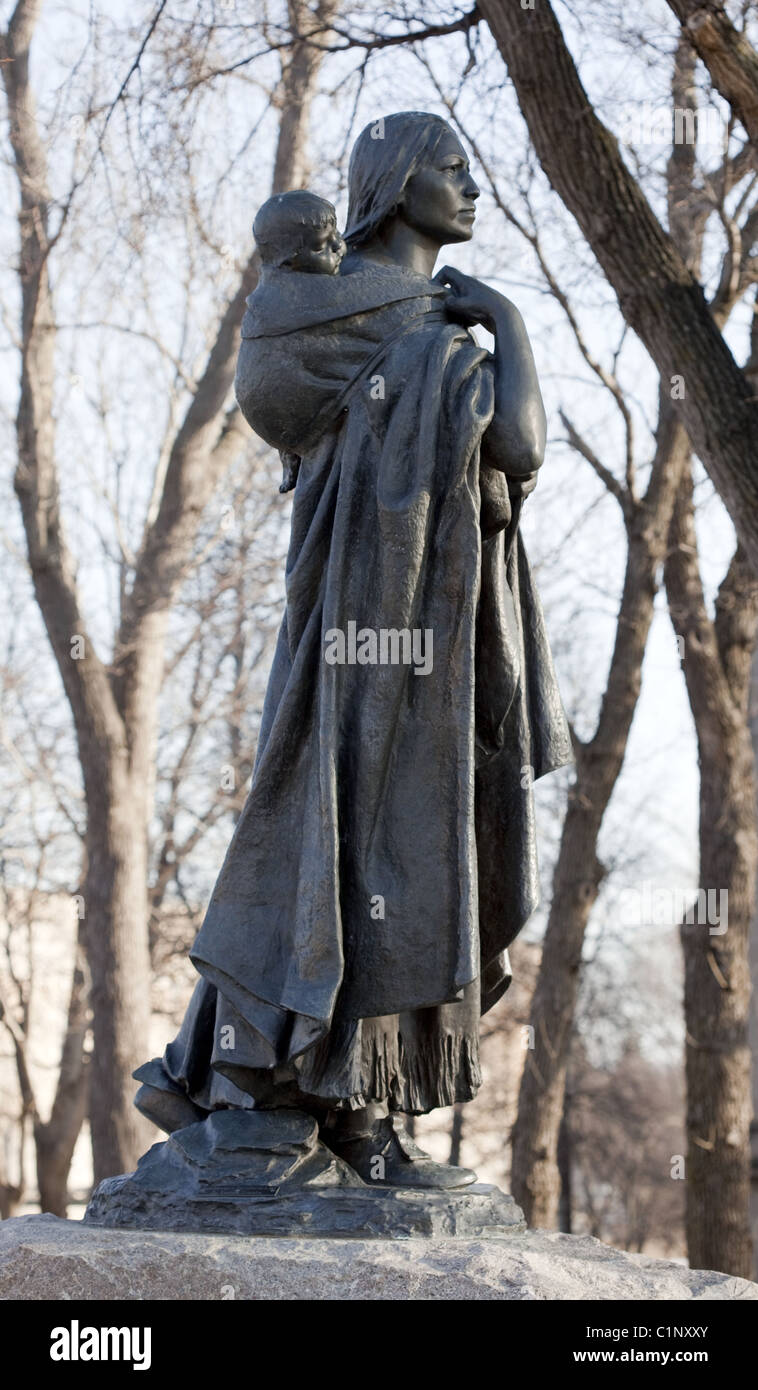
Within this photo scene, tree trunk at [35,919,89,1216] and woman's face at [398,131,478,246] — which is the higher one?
woman's face at [398,131,478,246]

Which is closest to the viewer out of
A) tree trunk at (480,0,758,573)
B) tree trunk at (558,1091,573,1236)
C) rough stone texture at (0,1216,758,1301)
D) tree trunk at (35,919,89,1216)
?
rough stone texture at (0,1216,758,1301)

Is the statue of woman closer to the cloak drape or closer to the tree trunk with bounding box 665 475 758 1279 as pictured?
the cloak drape

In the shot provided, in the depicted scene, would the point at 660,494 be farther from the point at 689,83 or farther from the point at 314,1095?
the point at 314,1095

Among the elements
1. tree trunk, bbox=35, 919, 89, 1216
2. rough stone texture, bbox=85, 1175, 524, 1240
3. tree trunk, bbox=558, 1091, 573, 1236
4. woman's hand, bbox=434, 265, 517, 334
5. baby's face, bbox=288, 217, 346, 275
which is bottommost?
tree trunk, bbox=558, 1091, 573, 1236

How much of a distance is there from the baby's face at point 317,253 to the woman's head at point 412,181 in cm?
19

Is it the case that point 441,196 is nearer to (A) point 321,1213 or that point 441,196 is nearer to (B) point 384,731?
(B) point 384,731

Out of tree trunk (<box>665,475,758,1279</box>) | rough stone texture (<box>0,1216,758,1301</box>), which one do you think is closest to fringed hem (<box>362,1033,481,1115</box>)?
rough stone texture (<box>0,1216,758,1301</box>)

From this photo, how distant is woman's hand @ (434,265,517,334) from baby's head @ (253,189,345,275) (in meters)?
0.35

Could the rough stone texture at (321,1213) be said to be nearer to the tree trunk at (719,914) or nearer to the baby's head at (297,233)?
the baby's head at (297,233)

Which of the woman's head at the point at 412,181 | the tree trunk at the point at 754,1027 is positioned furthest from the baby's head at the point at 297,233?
the tree trunk at the point at 754,1027

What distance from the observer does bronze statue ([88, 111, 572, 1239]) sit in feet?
14.8

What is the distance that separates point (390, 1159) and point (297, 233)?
2463mm

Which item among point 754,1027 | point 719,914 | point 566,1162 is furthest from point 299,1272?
point 566,1162

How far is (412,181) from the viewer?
5.08 meters
